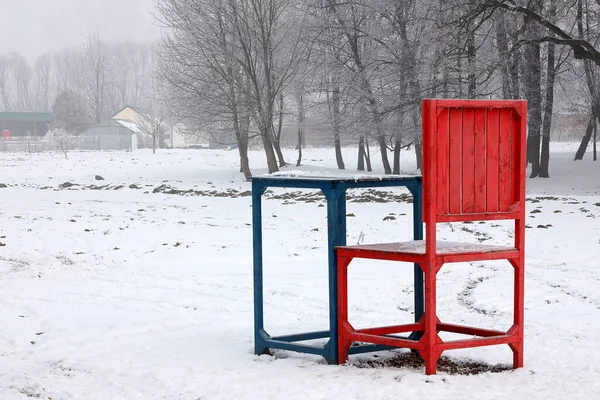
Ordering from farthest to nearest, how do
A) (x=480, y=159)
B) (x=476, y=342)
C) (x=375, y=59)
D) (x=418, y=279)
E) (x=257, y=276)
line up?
(x=375, y=59) < (x=418, y=279) < (x=257, y=276) < (x=476, y=342) < (x=480, y=159)

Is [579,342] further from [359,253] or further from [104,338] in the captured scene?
[104,338]

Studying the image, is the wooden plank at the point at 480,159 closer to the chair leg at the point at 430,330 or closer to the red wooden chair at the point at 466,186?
the red wooden chair at the point at 466,186

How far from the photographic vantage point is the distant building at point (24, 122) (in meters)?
113

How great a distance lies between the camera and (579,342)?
6.21 meters

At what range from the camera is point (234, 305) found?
26.2 ft

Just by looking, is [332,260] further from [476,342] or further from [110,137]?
[110,137]

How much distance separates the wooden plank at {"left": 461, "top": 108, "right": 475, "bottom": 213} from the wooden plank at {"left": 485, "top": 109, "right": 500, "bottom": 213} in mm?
105

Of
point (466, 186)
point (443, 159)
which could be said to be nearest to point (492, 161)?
point (466, 186)

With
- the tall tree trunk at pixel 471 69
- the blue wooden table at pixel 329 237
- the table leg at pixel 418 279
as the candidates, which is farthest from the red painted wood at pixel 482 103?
the tall tree trunk at pixel 471 69

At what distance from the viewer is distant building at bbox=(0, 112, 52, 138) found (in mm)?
113062

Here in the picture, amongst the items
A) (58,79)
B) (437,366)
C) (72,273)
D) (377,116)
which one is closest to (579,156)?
(377,116)

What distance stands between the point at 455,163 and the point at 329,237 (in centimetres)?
101

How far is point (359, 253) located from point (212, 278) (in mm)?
4280

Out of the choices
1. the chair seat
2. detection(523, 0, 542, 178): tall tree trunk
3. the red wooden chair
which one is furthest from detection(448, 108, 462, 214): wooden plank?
detection(523, 0, 542, 178): tall tree trunk
